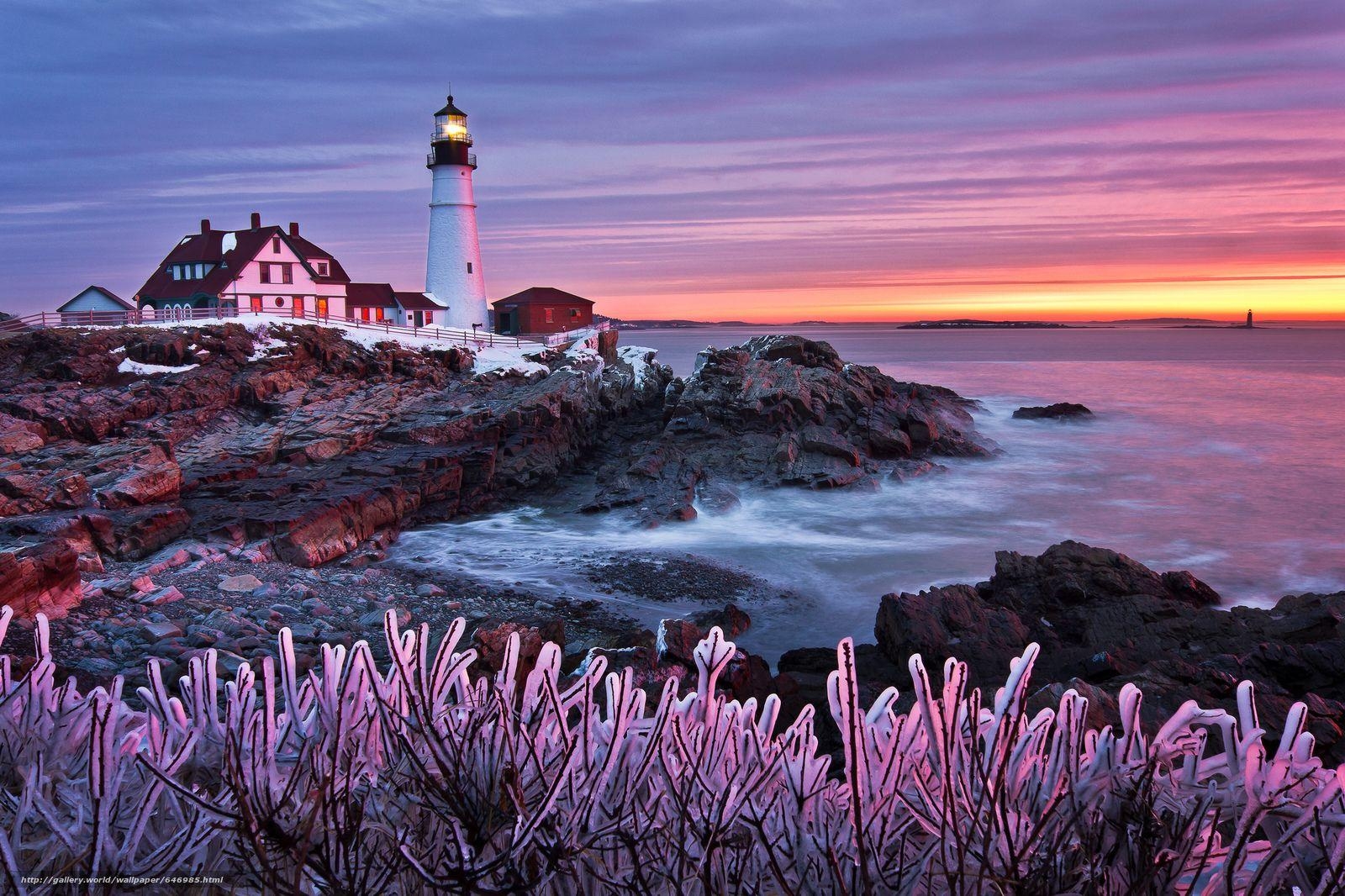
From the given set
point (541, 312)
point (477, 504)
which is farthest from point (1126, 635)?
point (541, 312)

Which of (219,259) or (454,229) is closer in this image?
(219,259)

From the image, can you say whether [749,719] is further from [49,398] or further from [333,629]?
[49,398]

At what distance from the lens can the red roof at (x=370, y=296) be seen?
42.0 metres

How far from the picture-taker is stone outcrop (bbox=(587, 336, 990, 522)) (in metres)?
22.9

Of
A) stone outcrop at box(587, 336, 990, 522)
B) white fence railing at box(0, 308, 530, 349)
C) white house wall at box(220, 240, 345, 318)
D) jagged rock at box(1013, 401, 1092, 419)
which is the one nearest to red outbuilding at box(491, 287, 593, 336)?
white house wall at box(220, 240, 345, 318)

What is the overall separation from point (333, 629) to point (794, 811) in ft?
33.6

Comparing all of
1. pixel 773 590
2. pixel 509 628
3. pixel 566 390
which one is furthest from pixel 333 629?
pixel 566 390

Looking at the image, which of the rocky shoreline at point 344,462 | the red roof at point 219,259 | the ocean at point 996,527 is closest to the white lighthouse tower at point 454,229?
the red roof at point 219,259

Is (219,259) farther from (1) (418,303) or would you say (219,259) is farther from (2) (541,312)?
(2) (541,312)

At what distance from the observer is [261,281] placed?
1426 inches

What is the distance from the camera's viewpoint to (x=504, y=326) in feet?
161

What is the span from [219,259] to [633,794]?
132ft

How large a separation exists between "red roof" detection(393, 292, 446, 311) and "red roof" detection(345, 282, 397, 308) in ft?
1.46

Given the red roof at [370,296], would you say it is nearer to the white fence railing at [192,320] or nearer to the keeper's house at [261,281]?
the keeper's house at [261,281]
